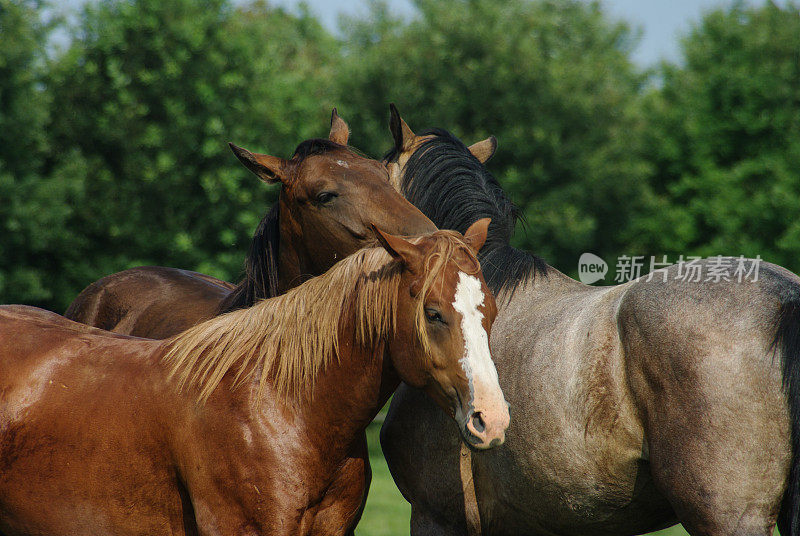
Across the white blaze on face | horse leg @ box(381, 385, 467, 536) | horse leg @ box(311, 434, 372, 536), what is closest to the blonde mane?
the white blaze on face

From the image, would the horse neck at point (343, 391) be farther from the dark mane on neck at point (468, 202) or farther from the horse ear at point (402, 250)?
the dark mane on neck at point (468, 202)

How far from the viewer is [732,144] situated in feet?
53.6

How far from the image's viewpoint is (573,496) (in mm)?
3289

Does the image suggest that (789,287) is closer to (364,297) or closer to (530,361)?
(530,361)

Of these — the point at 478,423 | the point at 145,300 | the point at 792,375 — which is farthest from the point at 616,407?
the point at 145,300

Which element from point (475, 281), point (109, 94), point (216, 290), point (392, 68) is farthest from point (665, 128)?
point (475, 281)

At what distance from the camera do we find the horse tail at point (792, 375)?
8.89 feet

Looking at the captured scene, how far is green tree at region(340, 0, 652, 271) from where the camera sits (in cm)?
1602

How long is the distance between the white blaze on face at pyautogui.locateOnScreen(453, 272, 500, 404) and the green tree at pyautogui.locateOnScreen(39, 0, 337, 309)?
976 cm

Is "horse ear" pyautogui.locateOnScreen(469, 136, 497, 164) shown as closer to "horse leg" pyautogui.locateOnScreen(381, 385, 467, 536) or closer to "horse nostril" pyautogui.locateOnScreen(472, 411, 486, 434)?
"horse leg" pyautogui.locateOnScreen(381, 385, 467, 536)

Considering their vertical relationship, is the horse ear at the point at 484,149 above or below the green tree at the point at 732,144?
below

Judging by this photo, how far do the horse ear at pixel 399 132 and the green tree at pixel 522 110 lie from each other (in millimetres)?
11200

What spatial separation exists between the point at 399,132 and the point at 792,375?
234 centimetres

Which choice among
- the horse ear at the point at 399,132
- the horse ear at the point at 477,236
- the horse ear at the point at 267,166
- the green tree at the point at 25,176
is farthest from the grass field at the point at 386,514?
the green tree at the point at 25,176
